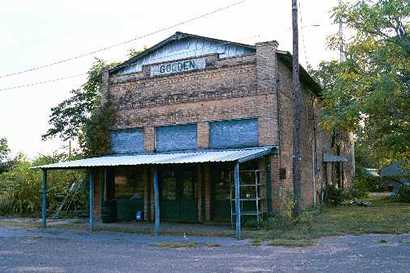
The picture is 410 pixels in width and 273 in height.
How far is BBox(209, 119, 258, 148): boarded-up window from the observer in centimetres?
1866

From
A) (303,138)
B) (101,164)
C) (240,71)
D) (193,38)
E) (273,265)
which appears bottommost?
(273,265)

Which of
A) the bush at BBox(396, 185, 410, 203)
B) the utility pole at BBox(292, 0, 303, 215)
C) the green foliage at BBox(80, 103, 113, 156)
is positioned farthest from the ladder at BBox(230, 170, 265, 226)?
the bush at BBox(396, 185, 410, 203)

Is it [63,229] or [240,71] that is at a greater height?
[240,71]

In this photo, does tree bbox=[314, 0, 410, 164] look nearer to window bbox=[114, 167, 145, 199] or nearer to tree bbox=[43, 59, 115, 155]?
window bbox=[114, 167, 145, 199]

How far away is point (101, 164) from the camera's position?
58.2ft

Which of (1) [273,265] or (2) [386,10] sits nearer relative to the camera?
(1) [273,265]

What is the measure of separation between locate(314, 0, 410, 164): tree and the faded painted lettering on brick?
626cm

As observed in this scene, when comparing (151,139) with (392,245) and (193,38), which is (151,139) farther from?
(392,245)

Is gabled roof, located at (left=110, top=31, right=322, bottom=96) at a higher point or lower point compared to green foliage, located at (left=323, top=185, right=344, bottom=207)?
higher

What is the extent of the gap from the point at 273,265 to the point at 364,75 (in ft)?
45.8

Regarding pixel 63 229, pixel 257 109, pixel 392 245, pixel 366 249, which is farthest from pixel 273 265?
pixel 63 229

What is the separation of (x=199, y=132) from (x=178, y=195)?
2.80 m

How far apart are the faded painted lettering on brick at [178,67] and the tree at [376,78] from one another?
626 centimetres

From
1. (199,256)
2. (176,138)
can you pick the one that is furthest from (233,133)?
(199,256)
